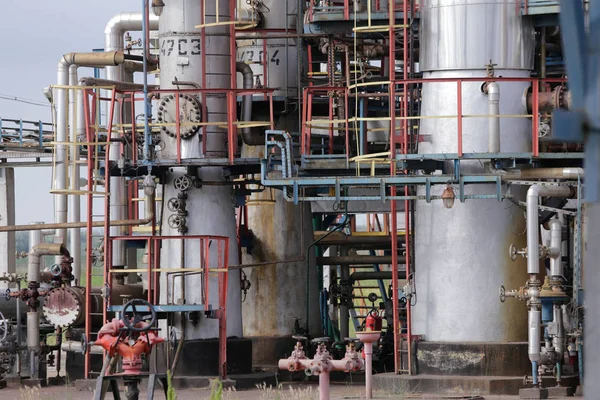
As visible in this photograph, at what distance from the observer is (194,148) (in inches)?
832

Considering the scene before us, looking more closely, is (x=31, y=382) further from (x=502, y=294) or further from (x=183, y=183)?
(x=502, y=294)

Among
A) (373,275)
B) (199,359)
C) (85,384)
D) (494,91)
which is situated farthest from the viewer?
(373,275)

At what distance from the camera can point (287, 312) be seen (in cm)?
2383

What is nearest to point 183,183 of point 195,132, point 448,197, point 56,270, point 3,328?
point 195,132

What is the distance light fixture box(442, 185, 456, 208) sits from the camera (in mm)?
17750

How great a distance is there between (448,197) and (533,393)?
2.62 m

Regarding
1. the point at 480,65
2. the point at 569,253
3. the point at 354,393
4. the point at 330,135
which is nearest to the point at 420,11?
the point at 480,65

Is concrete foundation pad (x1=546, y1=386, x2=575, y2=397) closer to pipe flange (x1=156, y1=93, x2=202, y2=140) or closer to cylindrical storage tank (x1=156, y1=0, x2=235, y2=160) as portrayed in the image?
cylindrical storage tank (x1=156, y1=0, x2=235, y2=160)

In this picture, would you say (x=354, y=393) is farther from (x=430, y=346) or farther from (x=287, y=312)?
(x=287, y=312)

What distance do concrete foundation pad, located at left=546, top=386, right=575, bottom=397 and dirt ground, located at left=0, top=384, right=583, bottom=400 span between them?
16 cm

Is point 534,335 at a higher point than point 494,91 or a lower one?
lower

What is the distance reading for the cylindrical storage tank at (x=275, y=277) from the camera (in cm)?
2377

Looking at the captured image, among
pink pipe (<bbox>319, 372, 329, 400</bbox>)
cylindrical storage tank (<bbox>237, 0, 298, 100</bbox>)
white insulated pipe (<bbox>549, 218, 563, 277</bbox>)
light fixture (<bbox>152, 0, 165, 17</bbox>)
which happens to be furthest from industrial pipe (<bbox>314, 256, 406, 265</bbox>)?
pink pipe (<bbox>319, 372, 329, 400</bbox>)

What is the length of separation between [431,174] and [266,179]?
2.21 m
